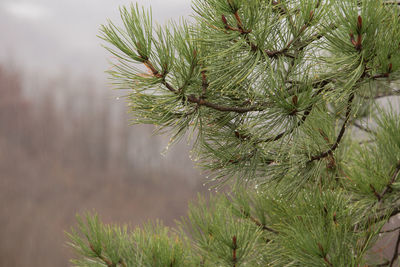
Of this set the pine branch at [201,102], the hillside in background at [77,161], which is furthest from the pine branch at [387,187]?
the hillside in background at [77,161]

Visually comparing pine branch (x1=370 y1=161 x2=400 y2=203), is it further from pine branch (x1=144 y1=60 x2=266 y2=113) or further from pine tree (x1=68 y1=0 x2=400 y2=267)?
pine branch (x1=144 y1=60 x2=266 y2=113)

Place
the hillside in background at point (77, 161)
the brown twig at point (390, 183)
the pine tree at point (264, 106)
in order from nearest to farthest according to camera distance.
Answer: the pine tree at point (264, 106) → the brown twig at point (390, 183) → the hillside in background at point (77, 161)

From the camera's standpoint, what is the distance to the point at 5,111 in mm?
4836

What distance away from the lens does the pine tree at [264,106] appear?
1.95 feet

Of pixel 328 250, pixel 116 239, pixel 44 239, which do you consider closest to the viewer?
pixel 328 250

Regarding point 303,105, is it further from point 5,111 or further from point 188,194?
point 5,111

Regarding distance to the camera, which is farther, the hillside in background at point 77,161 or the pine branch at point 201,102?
the hillside in background at point 77,161

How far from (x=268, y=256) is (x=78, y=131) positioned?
14.1ft

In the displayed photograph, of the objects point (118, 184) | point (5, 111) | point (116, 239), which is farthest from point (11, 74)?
point (116, 239)

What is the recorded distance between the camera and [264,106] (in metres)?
0.70

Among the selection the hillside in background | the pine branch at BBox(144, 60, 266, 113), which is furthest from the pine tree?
the hillside in background

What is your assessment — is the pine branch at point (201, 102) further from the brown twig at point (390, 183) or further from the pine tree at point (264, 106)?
the brown twig at point (390, 183)

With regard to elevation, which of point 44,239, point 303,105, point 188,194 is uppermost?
point 303,105

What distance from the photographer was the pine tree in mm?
595
